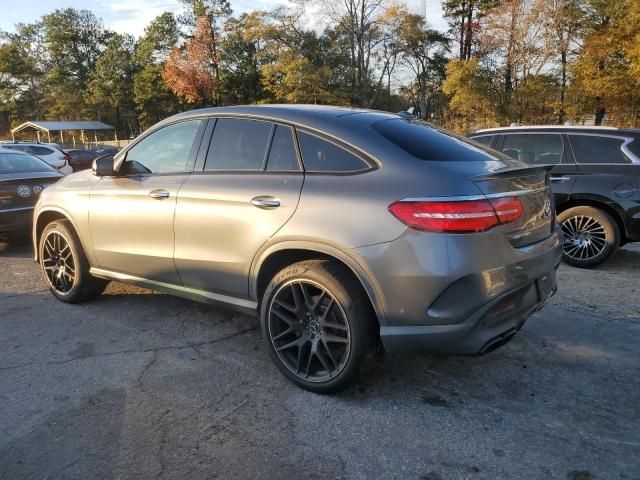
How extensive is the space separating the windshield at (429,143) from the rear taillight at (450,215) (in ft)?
1.22

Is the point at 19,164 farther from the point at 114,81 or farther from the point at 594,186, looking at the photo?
the point at 114,81

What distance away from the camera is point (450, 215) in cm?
253

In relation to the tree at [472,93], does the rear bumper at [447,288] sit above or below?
below

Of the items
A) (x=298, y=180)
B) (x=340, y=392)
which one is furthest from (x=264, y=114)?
(x=340, y=392)

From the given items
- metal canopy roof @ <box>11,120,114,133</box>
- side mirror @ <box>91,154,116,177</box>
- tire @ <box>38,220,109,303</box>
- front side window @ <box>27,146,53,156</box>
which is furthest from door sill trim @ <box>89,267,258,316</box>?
metal canopy roof @ <box>11,120,114,133</box>

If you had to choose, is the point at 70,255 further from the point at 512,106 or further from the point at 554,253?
the point at 512,106

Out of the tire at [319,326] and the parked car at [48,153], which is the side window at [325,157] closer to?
the tire at [319,326]

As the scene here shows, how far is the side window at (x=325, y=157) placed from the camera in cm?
290

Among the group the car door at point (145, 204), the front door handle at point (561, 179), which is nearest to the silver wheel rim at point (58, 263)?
the car door at point (145, 204)

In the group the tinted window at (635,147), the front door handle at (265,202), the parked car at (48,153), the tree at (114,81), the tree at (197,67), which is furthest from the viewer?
the tree at (114,81)

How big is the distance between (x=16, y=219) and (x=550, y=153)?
705 centimetres

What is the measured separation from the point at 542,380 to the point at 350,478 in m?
1.53

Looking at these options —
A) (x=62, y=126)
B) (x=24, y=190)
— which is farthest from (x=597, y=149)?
(x=62, y=126)

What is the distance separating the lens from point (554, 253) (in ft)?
10.1
